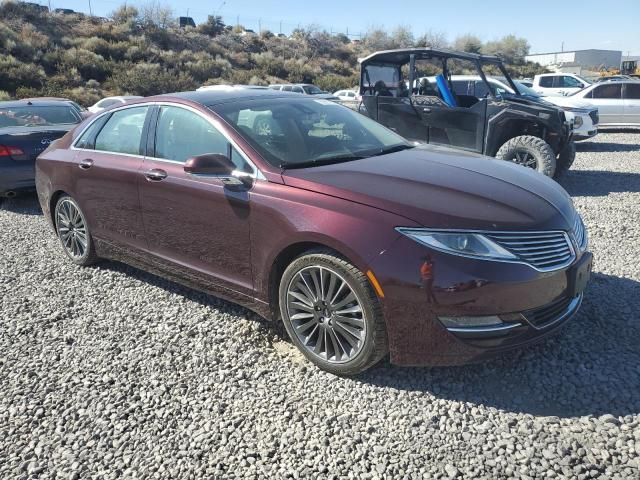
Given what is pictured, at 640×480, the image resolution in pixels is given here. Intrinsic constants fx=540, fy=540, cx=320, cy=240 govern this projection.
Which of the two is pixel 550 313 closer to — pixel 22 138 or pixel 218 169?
pixel 218 169

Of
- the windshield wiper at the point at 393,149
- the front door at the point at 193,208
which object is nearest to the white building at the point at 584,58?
the windshield wiper at the point at 393,149

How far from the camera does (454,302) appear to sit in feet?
8.95

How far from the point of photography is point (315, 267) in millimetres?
3105

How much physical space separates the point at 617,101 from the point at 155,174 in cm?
1492

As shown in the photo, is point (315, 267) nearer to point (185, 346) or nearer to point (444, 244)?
point (444, 244)

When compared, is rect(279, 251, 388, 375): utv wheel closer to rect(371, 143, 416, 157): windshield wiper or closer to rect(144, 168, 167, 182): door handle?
rect(371, 143, 416, 157): windshield wiper

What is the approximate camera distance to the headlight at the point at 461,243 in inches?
108

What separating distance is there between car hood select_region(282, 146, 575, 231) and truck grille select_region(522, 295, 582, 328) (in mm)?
428

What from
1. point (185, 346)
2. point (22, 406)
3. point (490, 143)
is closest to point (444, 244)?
point (185, 346)

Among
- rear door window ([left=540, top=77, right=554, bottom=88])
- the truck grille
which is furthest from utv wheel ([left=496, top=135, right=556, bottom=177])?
rear door window ([left=540, top=77, right=554, bottom=88])

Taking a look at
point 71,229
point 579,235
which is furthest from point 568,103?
point 71,229

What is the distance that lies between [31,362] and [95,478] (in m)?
1.38

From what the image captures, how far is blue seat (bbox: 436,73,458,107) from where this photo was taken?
8.99 meters

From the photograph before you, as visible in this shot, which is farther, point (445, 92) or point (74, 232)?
point (445, 92)
